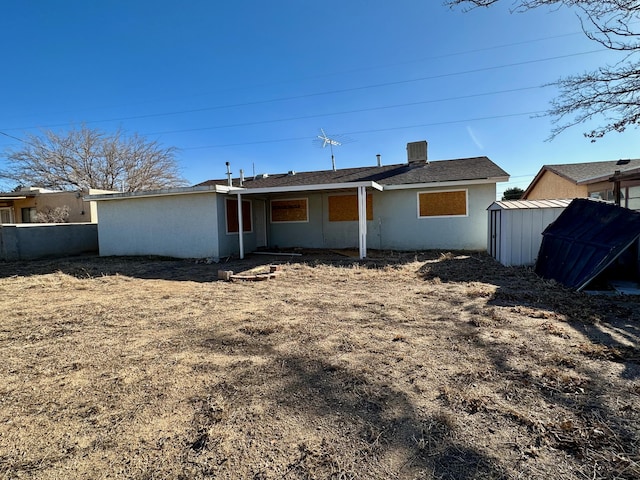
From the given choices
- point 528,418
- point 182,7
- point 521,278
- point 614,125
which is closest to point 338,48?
point 182,7

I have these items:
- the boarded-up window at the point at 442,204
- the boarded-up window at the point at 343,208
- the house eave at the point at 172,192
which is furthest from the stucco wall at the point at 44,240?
the boarded-up window at the point at 442,204

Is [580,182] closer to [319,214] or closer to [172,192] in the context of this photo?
[319,214]

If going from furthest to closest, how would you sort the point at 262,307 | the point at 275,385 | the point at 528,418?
the point at 262,307 → the point at 275,385 → the point at 528,418

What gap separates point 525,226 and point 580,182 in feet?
15.4

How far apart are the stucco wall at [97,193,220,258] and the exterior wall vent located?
825 cm

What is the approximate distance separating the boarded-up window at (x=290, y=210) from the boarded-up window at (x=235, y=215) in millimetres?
1390

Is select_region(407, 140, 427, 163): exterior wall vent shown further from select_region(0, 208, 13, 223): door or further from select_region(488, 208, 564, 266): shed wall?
select_region(0, 208, 13, 223): door

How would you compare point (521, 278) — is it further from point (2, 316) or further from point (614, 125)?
point (2, 316)

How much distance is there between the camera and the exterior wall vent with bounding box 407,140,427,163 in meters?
13.2

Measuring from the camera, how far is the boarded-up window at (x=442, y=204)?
35.9ft

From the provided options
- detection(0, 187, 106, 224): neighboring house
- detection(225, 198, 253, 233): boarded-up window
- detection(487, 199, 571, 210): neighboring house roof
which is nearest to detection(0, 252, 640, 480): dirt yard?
detection(487, 199, 571, 210): neighboring house roof

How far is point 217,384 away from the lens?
2527 mm

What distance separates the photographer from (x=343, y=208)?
490 inches

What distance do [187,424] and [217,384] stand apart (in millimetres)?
Answer: 509
